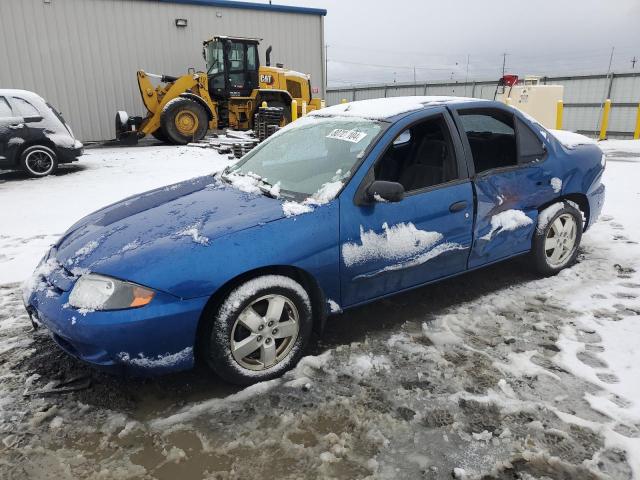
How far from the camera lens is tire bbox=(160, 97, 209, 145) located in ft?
43.0

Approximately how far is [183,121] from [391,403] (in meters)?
12.3

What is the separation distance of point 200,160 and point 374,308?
307 inches

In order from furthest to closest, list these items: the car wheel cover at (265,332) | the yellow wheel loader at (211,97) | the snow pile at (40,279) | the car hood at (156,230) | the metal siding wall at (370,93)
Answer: the metal siding wall at (370,93) → the yellow wheel loader at (211,97) → the snow pile at (40,279) → the car wheel cover at (265,332) → the car hood at (156,230)

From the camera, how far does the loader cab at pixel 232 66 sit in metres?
13.6

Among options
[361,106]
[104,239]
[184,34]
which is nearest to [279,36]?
[184,34]

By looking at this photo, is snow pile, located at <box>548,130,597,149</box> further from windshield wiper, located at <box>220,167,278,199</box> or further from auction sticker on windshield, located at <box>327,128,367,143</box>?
windshield wiper, located at <box>220,167,278,199</box>

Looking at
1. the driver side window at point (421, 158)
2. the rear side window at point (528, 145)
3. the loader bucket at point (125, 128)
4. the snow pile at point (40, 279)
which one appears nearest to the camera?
the snow pile at point (40, 279)

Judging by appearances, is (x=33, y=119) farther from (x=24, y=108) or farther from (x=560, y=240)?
(x=560, y=240)

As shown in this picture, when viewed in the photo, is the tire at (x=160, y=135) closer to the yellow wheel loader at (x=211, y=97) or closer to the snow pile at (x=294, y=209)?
the yellow wheel loader at (x=211, y=97)

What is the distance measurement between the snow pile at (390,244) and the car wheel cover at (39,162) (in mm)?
8340

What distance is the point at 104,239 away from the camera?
8.90 feet

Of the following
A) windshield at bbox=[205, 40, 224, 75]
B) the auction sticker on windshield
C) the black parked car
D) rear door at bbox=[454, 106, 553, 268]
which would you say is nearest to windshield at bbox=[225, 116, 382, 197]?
the auction sticker on windshield

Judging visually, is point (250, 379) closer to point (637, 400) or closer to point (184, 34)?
point (637, 400)

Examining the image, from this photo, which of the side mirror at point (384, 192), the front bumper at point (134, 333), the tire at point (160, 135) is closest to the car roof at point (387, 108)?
the side mirror at point (384, 192)
